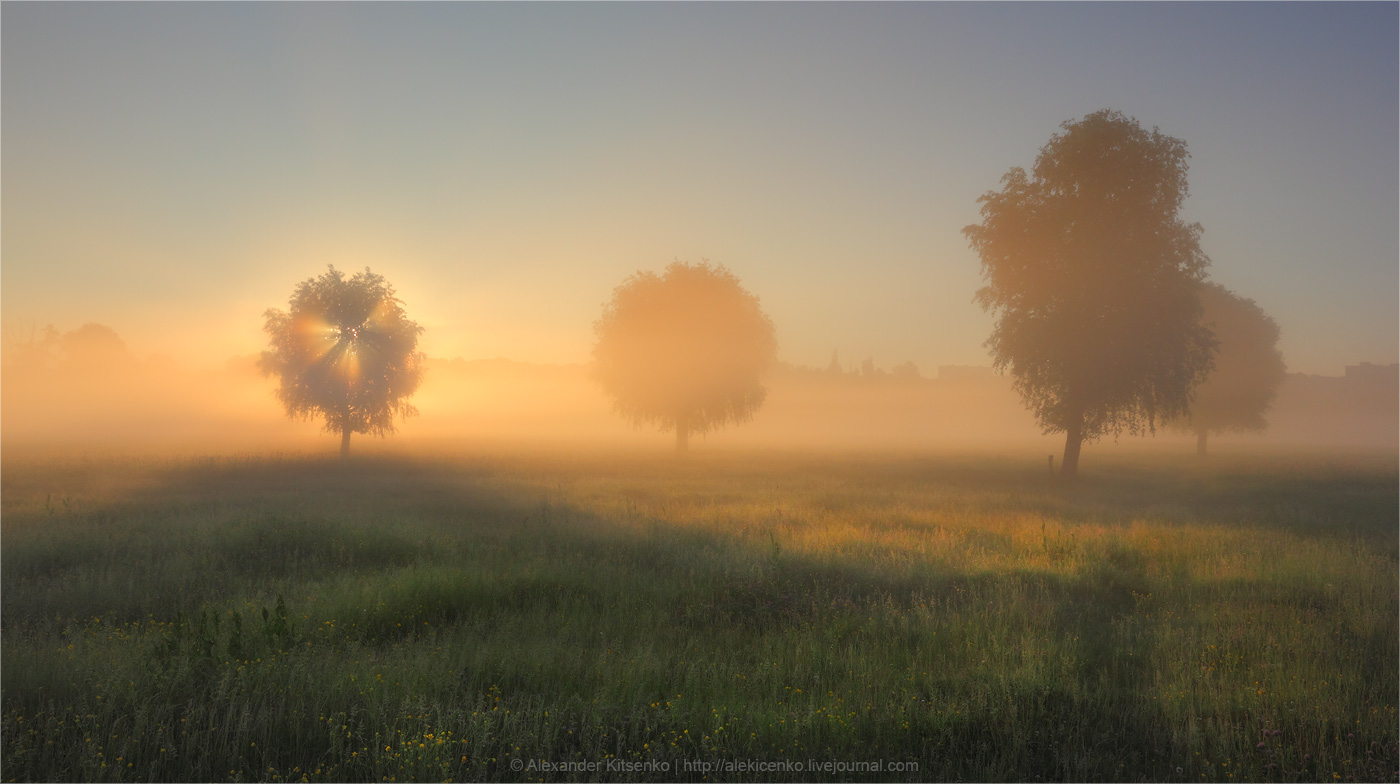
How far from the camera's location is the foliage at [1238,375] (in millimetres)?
44031

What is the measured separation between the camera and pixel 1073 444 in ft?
78.9

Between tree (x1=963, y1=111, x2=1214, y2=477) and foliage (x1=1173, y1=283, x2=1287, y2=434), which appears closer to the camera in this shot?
tree (x1=963, y1=111, x2=1214, y2=477)

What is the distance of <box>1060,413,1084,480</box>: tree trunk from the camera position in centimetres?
2345

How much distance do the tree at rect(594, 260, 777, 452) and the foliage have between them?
31908 millimetres

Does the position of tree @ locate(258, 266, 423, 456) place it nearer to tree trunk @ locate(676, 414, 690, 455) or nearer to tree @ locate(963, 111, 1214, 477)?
tree trunk @ locate(676, 414, 690, 455)

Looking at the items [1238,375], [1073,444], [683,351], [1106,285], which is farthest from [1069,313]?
[1238,375]

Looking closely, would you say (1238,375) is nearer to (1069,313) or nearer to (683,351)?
(1069,313)

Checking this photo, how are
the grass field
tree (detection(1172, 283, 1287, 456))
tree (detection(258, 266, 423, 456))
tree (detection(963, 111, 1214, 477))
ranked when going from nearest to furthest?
the grass field
tree (detection(963, 111, 1214, 477))
tree (detection(258, 266, 423, 456))
tree (detection(1172, 283, 1287, 456))

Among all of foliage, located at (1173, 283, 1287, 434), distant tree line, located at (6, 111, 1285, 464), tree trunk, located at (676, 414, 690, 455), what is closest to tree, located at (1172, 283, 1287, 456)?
foliage, located at (1173, 283, 1287, 434)

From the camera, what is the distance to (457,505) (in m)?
17.0

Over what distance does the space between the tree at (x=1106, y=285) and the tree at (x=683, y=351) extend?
1731 cm

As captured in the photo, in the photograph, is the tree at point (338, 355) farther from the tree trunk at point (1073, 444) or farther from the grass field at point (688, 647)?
the tree trunk at point (1073, 444)

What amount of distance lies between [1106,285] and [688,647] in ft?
74.5

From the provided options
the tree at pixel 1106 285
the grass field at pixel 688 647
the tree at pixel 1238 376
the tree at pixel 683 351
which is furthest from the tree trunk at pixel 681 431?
the tree at pixel 1238 376
